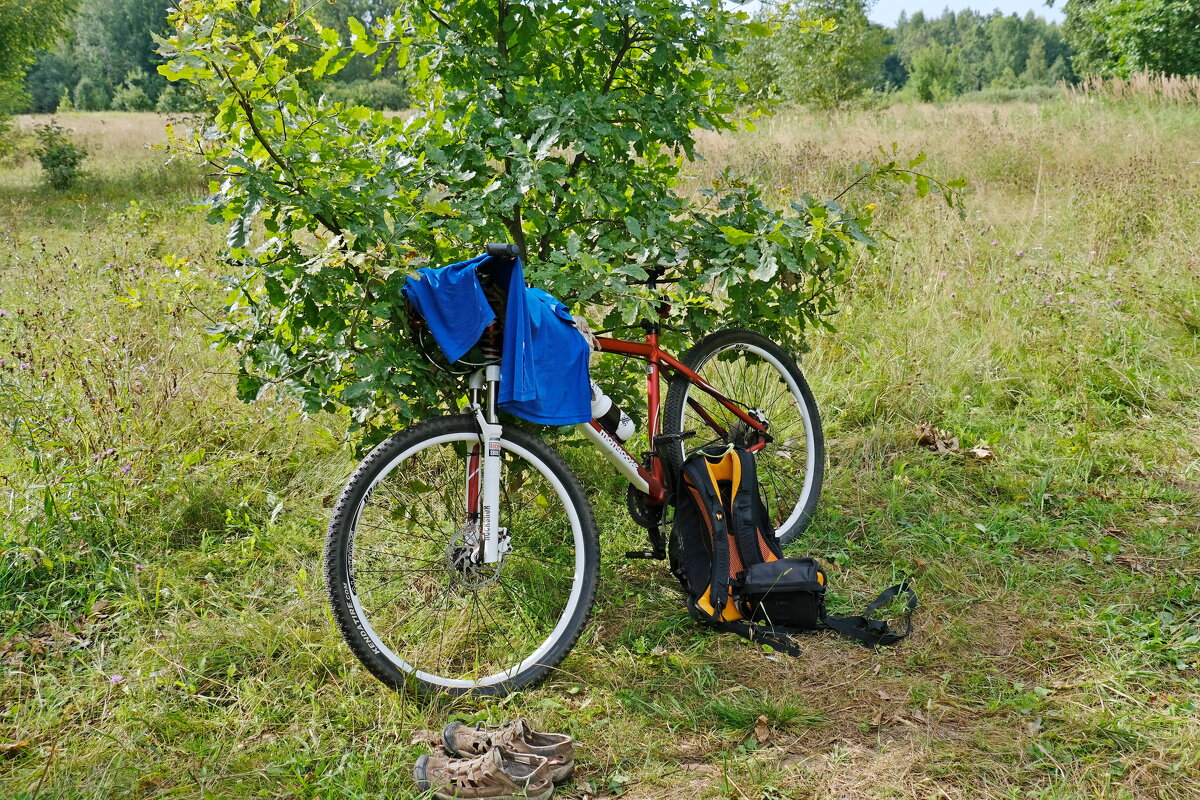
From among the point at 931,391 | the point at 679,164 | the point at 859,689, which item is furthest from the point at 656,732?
the point at 931,391

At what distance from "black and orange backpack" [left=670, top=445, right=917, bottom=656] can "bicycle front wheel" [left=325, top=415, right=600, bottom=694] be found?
1.59ft

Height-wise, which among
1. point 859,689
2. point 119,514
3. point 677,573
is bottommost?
point 859,689

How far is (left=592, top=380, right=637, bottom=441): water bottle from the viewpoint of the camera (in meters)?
3.09

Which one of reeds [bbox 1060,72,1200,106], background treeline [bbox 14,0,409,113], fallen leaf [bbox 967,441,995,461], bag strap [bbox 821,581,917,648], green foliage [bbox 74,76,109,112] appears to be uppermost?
background treeline [bbox 14,0,409,113]

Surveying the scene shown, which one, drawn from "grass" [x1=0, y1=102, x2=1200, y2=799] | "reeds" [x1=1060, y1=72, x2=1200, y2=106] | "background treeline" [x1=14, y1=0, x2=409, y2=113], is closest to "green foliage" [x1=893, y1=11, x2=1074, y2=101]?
"reeds" [x1=1060, y1=72, x2=1200, y2=106]

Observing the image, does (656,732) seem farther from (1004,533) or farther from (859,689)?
(1004,533)

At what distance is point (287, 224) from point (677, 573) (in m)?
1.84

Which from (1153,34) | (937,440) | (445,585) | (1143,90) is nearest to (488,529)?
(445,585)

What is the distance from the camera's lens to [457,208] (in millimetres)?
3078

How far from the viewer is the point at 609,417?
3164 mm

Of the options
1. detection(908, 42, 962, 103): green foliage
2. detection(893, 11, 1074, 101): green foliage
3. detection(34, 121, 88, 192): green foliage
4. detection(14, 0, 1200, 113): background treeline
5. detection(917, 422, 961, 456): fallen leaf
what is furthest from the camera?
detection(893, 11, 1074, 101): green foliage

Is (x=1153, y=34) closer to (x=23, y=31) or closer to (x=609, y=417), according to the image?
(x=609, y=417)

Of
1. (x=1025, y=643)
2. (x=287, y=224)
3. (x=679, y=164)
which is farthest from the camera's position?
(x=679, y=164)

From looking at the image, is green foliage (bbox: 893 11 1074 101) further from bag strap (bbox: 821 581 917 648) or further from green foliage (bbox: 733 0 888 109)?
bag strap (bbox: 821 581 917 648)
